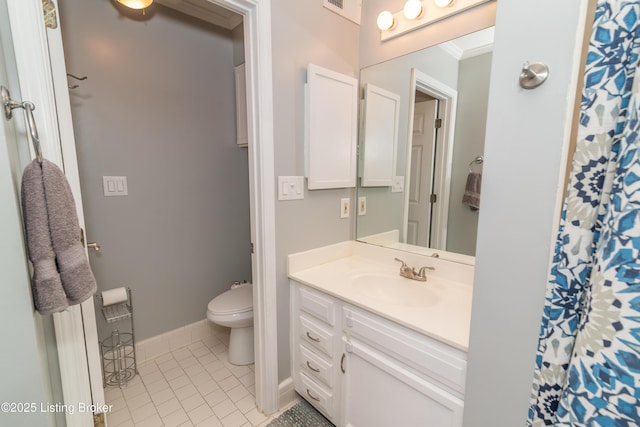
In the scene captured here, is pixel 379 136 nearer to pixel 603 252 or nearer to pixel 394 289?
pixel 394 289

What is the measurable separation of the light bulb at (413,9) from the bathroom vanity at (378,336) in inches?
47.6

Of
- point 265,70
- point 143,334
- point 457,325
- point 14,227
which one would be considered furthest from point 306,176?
point 143,334

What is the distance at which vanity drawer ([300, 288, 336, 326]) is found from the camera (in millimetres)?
1285

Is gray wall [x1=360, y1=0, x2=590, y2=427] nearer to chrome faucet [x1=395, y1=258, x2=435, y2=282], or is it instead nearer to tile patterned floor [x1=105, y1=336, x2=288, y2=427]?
chrome faucet [x1=395, y1=258, x2=435, y2=282]

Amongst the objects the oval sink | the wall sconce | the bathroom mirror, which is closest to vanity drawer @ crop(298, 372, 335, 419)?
the oval sink

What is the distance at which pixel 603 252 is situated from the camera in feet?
1.59

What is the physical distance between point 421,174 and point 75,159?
152 centimetres

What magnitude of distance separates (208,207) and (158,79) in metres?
0.93

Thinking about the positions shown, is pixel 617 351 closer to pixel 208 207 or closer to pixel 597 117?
pixel 597 117

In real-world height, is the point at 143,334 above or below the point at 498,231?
below

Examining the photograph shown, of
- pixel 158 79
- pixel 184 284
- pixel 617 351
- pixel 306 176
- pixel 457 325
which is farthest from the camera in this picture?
pixel 184 284

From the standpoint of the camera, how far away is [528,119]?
0.64 m

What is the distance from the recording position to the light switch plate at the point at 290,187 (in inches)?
55.3

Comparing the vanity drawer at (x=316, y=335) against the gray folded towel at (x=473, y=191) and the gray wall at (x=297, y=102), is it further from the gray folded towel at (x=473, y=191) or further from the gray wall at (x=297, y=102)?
the gray folded towel at (x=473, y=191)
